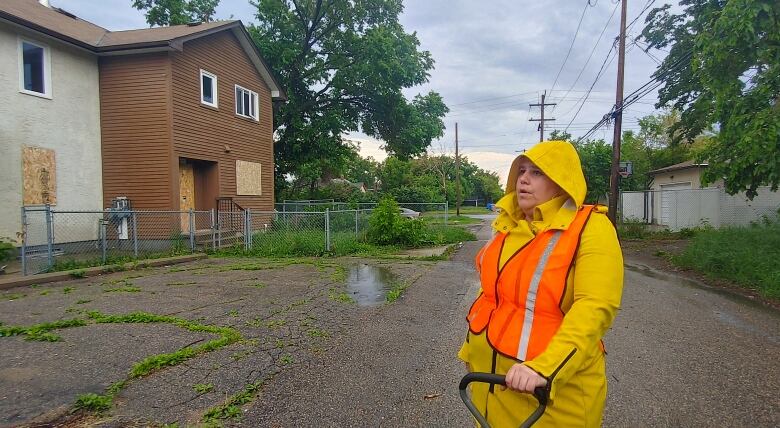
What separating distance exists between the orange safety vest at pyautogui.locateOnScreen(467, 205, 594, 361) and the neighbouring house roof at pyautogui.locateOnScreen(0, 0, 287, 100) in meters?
13.9

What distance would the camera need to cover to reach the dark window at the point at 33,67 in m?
11.9

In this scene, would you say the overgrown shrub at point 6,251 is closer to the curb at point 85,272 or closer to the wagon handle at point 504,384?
the curb at point 85,272

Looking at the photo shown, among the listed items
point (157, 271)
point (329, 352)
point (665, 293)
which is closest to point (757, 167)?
point (665, 293)

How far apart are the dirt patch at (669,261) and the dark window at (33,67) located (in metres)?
16.7

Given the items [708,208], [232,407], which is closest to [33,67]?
[232,407]

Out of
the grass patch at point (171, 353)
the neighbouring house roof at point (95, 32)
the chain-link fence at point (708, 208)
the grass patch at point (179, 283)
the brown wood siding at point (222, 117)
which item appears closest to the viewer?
the grass patch at point (171, 353)

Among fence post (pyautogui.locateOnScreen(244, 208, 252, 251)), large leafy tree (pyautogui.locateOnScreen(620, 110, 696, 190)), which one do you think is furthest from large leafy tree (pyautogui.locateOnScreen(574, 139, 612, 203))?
fence post (pyautogui.locateOnScreen(244, 208, 252, 251))

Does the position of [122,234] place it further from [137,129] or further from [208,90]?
[208,90]

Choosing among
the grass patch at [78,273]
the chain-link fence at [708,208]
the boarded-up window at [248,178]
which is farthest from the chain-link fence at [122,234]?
the chain-link fence at [708,208]

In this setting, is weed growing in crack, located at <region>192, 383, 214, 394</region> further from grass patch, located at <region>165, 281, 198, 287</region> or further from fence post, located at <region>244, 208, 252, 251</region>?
fence post, located at <region>244, 208, 252, 251</region>

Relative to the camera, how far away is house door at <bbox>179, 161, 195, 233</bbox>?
575 inches

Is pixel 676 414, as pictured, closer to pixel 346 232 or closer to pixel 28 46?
pixel 346 232

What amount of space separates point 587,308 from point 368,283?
292 inches

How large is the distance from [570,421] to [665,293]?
8.09 metres
